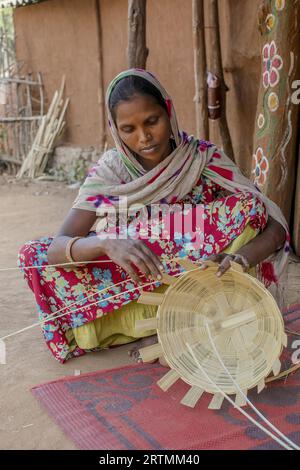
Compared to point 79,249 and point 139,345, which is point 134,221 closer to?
point 79,249

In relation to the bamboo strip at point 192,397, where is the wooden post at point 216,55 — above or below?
above

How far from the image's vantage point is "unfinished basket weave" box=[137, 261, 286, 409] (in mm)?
1837

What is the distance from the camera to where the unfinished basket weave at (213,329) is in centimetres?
184

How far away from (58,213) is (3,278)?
6.79 feet

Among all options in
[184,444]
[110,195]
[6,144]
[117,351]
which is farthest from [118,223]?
[6,144]

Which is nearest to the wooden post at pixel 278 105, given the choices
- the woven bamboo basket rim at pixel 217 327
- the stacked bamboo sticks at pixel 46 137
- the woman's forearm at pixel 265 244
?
the woman's forearm at pixel 265 244

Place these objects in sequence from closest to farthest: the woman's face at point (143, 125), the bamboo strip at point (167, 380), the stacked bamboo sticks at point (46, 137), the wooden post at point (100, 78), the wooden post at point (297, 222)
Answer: the bamboo strip at point (167, 380) → the woman's face at point (143, 125) → the wooden post at point (297, 222) → the wooden post at point (100, 78) → the stacked bamboo sticks at point (46, 137)

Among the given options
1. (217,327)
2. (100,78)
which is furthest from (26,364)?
(100,78)

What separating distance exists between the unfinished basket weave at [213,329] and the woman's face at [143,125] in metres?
0.50

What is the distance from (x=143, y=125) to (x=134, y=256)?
1.66 ft

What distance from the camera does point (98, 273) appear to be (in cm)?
220

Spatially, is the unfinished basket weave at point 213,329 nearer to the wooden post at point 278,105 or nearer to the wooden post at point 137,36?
the wooden post at point 278,105

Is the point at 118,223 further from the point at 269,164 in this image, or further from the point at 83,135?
the point at 83,135

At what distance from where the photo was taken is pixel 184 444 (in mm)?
1634
